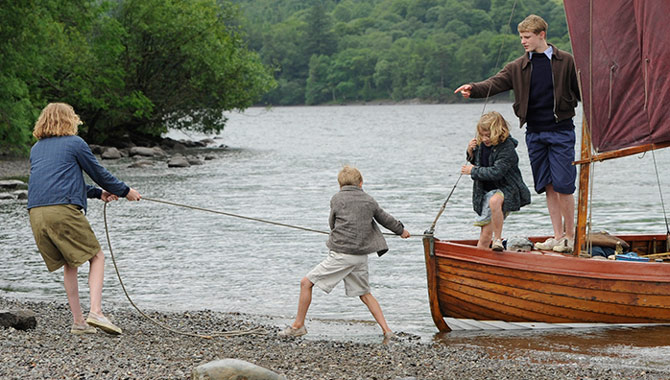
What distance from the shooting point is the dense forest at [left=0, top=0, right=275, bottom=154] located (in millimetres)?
40625

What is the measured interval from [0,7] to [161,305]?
22.5 meters

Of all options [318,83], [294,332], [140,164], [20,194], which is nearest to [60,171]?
[294,332]

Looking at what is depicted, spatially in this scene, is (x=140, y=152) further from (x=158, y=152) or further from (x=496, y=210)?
(x=496, y=210)

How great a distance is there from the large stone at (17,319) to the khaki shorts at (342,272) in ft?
9.74

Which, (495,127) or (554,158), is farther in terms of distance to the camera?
(554,158)

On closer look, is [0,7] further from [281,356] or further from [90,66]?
[281,356]

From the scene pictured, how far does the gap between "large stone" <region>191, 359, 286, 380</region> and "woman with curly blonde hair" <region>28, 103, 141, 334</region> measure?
217 cm

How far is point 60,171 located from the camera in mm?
8469

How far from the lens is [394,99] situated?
17225 centimetres

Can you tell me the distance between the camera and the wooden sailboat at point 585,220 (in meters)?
9.83

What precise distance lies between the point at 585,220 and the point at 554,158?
816 mm

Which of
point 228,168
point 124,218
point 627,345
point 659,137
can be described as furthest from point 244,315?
point 228,168

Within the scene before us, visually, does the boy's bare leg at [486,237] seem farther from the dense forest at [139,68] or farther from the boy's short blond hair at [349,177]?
the dense forest at [139,68]

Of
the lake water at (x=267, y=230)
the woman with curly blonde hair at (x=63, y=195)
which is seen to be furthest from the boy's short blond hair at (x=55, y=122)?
the lake water at (x=267, y=230)
